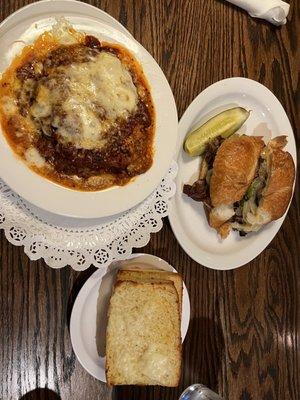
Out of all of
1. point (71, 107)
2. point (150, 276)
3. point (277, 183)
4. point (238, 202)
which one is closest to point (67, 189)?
point (71, 107)

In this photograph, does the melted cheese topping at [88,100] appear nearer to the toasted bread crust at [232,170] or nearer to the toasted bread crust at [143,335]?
the toasted bread crust at [232,170]

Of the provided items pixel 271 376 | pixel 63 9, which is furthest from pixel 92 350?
pixel 63 9

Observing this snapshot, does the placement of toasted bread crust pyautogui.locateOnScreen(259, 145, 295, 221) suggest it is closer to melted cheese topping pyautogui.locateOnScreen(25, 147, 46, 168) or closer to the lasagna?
the lasagna

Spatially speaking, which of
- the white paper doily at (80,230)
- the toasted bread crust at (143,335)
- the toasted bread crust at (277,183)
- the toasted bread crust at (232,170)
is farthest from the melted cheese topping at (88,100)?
the toasted bread crust at (277,183)

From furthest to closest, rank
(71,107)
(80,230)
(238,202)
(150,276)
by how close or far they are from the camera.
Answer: (238,202), (150,276), (80,230), (71,107)

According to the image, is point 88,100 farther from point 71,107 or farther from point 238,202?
point 238,202
